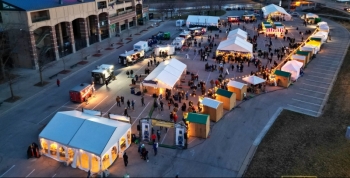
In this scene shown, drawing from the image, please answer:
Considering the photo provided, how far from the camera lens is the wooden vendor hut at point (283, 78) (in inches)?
1281

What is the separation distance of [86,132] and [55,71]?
21348 mm

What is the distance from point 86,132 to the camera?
20281mm

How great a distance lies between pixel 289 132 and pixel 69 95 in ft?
68.8

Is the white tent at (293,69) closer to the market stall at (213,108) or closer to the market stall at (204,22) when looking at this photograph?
the market stall at (213,108)

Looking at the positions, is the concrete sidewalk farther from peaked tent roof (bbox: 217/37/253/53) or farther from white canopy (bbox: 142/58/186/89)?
peaked tent roof (bbox: 217/37/253/53)

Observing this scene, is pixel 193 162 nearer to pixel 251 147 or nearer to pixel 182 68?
pixel 251 147

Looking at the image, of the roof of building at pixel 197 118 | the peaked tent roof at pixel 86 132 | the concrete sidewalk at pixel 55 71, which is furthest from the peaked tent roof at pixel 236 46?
the peaked tent roof at pixel 86 132

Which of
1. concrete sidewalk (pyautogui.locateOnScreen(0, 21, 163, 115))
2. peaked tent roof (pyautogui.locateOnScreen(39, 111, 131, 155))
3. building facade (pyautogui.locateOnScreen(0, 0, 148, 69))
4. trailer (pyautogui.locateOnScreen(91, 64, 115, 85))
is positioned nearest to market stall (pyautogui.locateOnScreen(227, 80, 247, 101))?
peaked tent roof (pyautogui.locateOnScreen(39, 111, 131, 155))

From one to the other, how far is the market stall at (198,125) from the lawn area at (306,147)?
397 cm

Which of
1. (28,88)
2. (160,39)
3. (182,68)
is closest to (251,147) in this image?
(182,68)

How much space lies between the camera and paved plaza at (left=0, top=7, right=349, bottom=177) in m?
19.7

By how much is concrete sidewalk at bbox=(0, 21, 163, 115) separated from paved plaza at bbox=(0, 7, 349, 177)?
0.60 ft

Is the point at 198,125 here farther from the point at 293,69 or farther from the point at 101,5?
the point at 101,5

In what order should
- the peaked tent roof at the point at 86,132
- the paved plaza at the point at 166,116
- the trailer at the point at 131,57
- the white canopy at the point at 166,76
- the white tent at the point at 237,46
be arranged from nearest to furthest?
the peaked tent roof at the point at 86,132, the paved plaza at the point at 166,116, the white canopy at the point at 166,76, the trailer at the point at 131,57, the white tent at the point at 237,46
